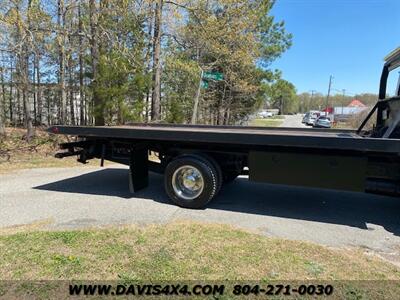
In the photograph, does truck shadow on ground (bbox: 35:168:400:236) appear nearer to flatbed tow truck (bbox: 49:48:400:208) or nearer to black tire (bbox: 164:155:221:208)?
black tire (bbox: 164:155:221:208)

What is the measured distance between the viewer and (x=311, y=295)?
119 inches

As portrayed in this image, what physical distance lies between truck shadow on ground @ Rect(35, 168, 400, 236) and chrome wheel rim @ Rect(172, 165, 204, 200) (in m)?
0.39

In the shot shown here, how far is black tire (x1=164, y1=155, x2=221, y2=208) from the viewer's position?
18.0 feet

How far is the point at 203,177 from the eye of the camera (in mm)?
5504

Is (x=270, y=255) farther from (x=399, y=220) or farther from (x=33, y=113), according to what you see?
(x=33, y=113)

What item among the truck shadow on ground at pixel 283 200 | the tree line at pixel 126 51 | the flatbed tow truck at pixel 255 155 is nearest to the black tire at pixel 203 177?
the flatbed tow truck at pixel 255 155

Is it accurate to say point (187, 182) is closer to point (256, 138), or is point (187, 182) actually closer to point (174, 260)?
point (256, 138)

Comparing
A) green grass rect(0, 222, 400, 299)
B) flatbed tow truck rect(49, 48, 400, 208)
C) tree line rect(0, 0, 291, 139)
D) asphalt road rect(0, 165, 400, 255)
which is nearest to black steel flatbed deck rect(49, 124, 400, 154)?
flatbed tow truck rect(49, 48, 400, 208)

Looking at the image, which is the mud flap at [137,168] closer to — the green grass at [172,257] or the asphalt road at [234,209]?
the asphalt road at [234,209]

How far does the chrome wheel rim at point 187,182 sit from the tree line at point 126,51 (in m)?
7.35

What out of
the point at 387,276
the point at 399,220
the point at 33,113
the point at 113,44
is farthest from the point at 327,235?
the point at 33,113

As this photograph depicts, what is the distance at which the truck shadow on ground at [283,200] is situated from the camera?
5.33 metres

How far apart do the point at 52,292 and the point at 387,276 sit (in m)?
3.23

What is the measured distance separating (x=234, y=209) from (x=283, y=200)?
1142 mm
